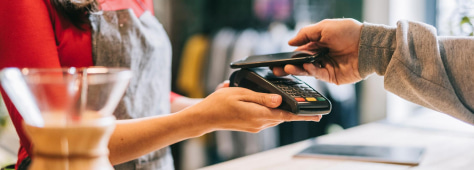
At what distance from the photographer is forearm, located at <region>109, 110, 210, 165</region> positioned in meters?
0.95

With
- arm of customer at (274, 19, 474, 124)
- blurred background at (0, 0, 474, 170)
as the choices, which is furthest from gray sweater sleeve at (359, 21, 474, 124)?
blurred background at (0, 0, 474, 170)

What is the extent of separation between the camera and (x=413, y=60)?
1.13 metres

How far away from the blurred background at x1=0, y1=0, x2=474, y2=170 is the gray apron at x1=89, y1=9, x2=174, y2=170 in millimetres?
1120

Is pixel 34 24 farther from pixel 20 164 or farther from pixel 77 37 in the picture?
pixel 20 164

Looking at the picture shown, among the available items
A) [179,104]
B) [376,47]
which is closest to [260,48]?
[179,104]

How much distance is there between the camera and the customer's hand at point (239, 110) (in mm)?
922

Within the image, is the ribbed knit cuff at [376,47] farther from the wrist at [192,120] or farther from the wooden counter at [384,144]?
the wrist at [192,120]

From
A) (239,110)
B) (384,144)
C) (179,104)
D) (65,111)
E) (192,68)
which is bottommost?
(384,144)

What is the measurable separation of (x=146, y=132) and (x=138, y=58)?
0.29 m

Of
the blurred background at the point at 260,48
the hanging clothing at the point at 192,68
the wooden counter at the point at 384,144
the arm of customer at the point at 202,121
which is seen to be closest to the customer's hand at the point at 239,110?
the arm of customer at the point at 202,121

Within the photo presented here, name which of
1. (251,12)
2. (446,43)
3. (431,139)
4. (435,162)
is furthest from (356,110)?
(446,43)

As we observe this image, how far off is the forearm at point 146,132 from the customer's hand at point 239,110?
0.07 ft

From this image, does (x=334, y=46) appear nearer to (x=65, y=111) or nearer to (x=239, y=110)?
(x=239, y=110)

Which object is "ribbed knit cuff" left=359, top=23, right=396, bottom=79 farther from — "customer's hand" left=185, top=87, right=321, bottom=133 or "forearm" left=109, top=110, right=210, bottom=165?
"forearm" left=109, top=110, right=210, bottom=165
